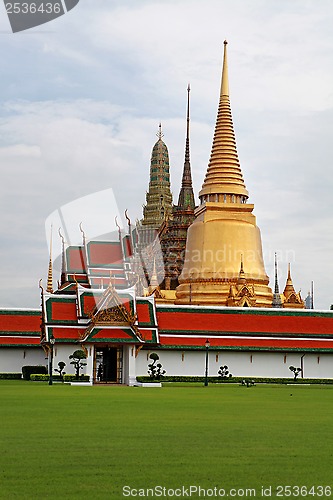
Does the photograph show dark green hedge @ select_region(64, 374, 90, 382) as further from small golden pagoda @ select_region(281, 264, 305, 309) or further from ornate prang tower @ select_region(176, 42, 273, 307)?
small golden pagoda @ select_region(281, 264, 305, 309)

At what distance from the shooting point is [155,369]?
3712cm

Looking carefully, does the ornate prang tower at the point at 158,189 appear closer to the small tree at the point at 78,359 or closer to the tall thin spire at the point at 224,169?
the tall thin spire at the point at 224,169

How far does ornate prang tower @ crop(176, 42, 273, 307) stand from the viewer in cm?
5231

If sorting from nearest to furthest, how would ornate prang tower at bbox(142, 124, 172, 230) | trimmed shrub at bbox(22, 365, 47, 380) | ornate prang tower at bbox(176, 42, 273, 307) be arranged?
trimmed shrub at bbox(22, 365, 47, 380) → ornate prang tower at bbox(176, 42, 273, 307) → ornate prang tower at bbox(142, 124, 172, 230)

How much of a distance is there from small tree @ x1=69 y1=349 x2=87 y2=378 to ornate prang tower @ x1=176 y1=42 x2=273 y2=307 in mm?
17038

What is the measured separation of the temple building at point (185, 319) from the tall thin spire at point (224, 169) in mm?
95

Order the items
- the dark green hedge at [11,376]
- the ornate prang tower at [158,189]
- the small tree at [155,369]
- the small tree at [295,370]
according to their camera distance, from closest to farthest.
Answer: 1. the small tree at [155,369]
2. the small tree at [295,370]
3. the dark green hedge at [11,376]
4. the ornate prang tower at [158,189]

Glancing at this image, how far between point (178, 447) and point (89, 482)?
2786 millimetres

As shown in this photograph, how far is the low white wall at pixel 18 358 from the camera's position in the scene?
38969 millimetres

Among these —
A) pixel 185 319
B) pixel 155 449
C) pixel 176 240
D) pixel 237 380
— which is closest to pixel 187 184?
pixel 176 240

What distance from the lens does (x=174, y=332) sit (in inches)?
1502

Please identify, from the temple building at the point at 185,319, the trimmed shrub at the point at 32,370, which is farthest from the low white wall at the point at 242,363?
the trimmed shrub at the point at 32,370

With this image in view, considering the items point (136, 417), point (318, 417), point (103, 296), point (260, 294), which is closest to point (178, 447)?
point (136, 417)

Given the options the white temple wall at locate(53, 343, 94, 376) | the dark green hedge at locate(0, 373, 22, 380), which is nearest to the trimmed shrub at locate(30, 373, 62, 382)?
the white temple wall at locate(53, 343, 94, 376)
